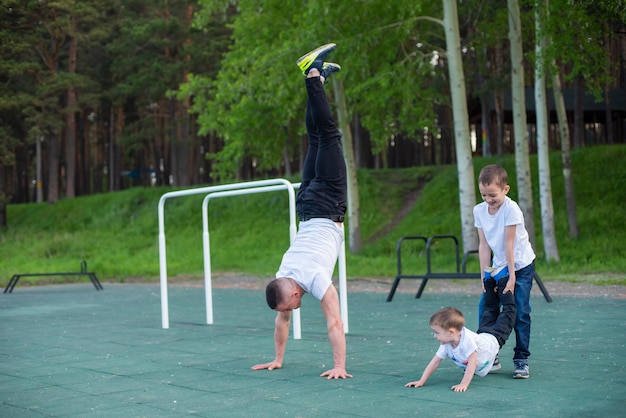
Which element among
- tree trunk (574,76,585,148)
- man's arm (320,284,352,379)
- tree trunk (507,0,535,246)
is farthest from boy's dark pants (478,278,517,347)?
tree trunk (574,76,585,148)

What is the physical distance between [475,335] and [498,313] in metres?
0.46

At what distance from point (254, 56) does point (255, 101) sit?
43.6 inches

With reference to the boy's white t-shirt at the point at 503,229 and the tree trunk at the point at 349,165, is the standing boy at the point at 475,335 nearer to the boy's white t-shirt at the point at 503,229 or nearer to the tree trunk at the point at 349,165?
the boy's white t-shirt at the point at 503,229

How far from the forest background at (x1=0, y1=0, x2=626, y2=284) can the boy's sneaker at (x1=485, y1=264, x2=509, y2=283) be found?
9544 mm

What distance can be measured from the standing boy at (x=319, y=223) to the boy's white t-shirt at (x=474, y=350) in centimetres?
81

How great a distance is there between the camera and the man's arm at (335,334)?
590 cm

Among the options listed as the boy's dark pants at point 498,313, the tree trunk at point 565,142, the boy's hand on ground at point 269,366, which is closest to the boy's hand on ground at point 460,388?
the boy's dark pants at point 498,313

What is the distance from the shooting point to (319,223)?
623 cm

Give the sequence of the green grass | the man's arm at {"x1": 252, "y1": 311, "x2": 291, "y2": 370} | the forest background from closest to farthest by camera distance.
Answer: the man's arm at {"x1": 252, "y1": 311, "x2": 291, "y2": 370} < the forest background < the green grass

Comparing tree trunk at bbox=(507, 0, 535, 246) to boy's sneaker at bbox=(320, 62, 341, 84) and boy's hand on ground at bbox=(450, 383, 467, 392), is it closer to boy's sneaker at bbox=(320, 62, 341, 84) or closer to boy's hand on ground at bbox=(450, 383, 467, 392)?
boy's sneaker at bbox=(320, 62, 341, 84)

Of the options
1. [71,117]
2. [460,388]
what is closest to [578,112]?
[71,117]

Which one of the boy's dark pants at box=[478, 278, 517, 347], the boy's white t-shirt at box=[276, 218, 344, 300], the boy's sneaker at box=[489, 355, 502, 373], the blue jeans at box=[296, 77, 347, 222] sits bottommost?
the boy's sneaker at box=[489, 355, 502, 373]

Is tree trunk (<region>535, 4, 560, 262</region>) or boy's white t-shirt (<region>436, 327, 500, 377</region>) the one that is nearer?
boy's white t-shirt (<region>436, 327, 500, 377</region>)

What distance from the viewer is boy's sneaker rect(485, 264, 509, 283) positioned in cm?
571
